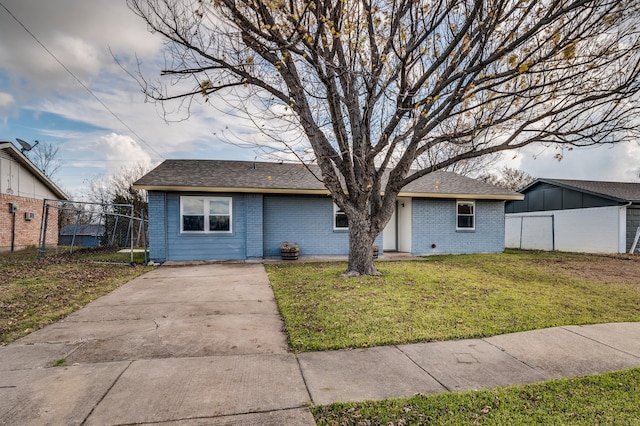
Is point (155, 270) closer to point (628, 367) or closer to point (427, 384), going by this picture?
point (427, 384)

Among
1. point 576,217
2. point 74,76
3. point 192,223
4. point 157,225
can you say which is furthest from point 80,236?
point 576,217

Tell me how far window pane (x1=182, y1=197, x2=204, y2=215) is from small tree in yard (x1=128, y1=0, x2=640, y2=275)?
16.2ft

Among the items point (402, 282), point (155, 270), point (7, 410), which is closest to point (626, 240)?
point (402, 282)

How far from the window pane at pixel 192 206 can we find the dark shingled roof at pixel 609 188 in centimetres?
1802

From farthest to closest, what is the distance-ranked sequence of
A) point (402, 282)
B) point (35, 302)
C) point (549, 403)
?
point (402, 282) < point (35, 302) < point (549, 403)

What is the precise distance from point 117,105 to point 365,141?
392 inches

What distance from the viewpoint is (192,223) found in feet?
37.8

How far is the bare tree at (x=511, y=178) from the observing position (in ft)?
102

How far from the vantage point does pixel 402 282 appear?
296 inches

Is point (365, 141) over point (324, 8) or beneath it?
beneath

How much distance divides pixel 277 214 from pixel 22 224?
44.5ft

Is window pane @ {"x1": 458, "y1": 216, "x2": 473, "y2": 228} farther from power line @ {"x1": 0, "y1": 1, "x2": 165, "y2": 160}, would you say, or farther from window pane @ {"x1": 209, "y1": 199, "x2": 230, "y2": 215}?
power line @ {"x1": 0, "y1": 1, "x2": 165, "y2": 160}

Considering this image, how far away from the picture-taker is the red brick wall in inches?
578

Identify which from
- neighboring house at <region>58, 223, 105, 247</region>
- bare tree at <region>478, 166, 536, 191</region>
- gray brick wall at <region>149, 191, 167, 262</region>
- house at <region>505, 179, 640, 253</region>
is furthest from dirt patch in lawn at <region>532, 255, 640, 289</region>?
neighboring house at <region>58, 223, 105, 247</region>
